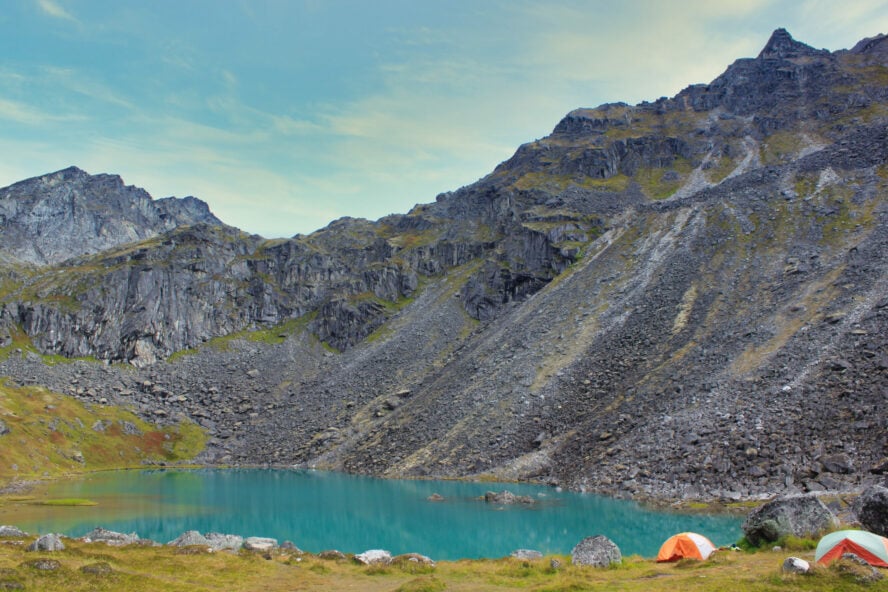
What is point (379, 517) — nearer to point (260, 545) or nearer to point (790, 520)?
point (260, 545)

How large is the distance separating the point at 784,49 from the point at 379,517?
18926 cm

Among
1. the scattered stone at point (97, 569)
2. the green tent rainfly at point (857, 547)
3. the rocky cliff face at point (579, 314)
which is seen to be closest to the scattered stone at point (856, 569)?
the green tent rainfly at point (857, 547)

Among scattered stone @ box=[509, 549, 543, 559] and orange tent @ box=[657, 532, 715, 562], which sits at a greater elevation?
orange tent @ box=[657, 532, 715, 562]

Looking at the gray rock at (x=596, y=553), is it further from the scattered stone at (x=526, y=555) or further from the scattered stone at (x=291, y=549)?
the scattered stone at (x=291, y=549)

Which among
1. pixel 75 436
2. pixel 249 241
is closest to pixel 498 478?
pixel 75 436

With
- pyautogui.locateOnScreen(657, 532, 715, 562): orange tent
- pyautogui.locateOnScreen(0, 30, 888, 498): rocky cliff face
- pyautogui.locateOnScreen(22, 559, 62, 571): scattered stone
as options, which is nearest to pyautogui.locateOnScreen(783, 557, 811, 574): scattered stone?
pyautogui.locateOnScreen(657, 532, 715, 562): orange tent

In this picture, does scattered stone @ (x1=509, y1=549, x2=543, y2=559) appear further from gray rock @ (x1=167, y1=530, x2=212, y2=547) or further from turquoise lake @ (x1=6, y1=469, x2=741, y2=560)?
gray rock @ (x1=167, y1=530, x2=212, y2=547)

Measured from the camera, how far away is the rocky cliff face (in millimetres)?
55344

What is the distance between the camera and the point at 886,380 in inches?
1908

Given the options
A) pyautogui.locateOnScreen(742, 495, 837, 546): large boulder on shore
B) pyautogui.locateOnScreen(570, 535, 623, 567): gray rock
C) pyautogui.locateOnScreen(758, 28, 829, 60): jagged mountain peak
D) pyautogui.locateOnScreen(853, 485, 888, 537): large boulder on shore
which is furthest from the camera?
pyautogui.locateOnScreen(758, 28, 829, 60): jagged mountain peak

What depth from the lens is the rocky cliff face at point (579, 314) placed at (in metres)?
55.3

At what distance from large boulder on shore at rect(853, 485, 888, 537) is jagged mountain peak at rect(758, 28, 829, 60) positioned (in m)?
184

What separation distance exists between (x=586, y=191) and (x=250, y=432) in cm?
10064

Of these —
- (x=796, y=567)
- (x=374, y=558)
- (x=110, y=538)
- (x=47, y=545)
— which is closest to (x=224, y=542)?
(x=110, y=538)
